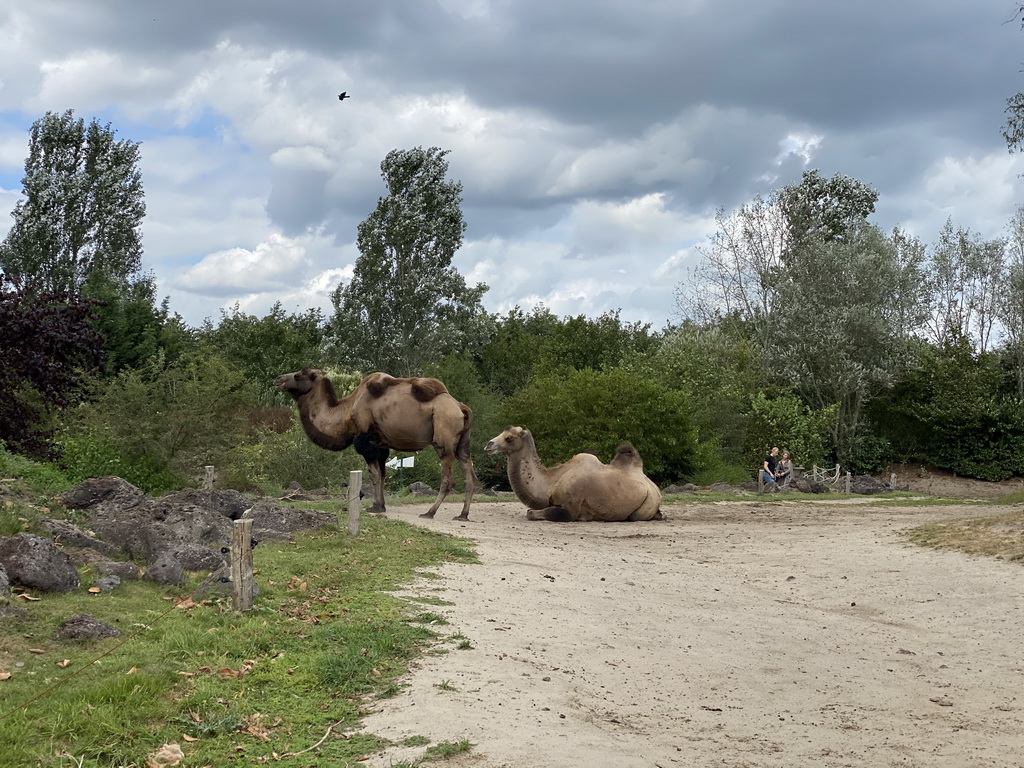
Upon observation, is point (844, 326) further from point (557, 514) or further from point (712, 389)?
point (557, 514)

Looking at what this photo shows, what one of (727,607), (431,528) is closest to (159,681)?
(727,607)

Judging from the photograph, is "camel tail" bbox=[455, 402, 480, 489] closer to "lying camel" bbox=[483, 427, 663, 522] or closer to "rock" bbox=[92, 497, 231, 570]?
"lying camel" bbox=[483, 427, 663, 522]

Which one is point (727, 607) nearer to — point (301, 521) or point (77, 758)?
point (301, 521)

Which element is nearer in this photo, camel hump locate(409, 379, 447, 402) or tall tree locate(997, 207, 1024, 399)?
camel hump locate(409, 379, 447, 402)

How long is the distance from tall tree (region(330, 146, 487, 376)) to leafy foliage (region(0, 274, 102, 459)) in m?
27.9

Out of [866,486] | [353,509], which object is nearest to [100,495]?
[353,509]

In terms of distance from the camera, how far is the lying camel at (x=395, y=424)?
17828mm

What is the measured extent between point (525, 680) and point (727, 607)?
4.56 metres

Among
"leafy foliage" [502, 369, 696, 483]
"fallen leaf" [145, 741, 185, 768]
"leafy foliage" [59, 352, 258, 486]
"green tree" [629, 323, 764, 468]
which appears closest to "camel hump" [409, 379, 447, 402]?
"leafy foliage" [59, 352, 258, 486]

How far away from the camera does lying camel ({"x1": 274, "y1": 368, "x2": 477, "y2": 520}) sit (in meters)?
17.8

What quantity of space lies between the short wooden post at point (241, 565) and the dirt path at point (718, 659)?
190 cm

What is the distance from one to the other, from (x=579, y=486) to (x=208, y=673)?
40.9 ft

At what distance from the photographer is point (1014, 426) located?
149 feet

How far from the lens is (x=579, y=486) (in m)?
19.3
